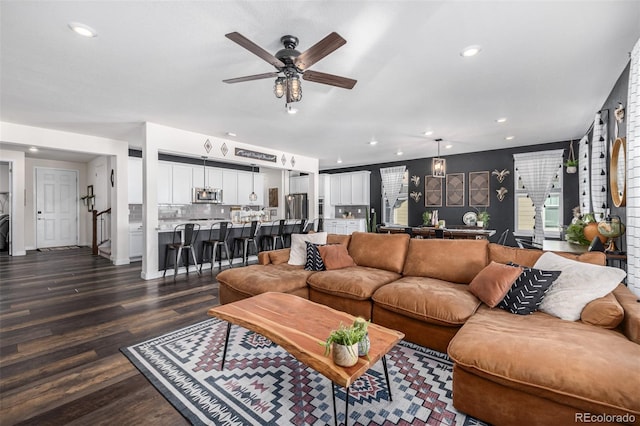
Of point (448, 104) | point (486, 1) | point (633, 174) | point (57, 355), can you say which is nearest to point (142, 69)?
point (57, 355)

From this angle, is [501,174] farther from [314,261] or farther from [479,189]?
[314,261]

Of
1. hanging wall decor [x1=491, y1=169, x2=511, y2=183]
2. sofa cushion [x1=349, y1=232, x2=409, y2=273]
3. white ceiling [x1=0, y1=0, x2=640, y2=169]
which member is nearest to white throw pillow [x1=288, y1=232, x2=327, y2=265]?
sofa cushion [x1=349, y1=232, x2=409, y2=273]

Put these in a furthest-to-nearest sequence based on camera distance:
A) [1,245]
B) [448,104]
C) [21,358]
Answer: [1,245] → [448,104] → [21,358]

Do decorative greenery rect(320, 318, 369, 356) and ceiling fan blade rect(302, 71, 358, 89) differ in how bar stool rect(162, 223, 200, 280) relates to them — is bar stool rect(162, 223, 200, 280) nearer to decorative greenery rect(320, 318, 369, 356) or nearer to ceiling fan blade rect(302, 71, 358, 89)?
ceiling fan blade rect(302, 71, 358, 89)

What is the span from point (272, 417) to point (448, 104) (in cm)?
415

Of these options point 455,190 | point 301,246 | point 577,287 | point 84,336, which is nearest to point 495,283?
point 577,287

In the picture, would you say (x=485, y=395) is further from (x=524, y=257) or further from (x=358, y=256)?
(x=358, y=256)

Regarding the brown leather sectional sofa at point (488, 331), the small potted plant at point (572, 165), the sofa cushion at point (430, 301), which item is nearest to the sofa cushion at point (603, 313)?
the brown leather sectional sofa at point (488, 331)

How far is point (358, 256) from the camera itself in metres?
3.73

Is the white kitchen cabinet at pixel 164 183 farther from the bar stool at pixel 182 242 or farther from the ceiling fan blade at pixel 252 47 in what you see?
the ceiling fan blade at pixel 252 47

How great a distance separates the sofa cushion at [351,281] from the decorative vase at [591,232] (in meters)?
2.30

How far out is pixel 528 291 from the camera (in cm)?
217

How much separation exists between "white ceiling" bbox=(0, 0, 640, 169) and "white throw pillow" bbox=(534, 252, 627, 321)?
1907 mm

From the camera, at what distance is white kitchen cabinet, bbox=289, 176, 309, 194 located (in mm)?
9541
